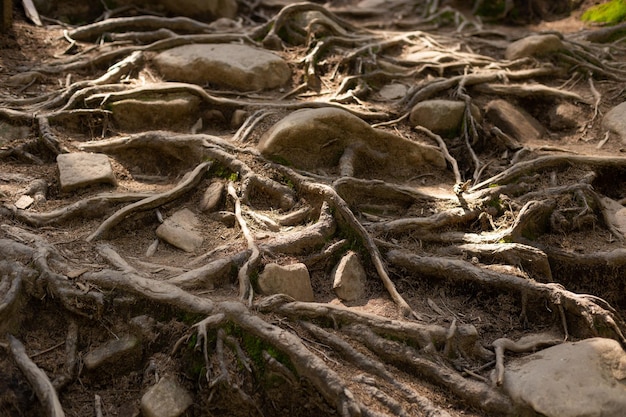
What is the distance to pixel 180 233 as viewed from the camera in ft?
14.9

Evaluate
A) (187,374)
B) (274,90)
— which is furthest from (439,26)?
(187,374)

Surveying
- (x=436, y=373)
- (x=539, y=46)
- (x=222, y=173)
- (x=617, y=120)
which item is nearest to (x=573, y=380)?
(x=436, y=373)

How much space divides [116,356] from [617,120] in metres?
5.15

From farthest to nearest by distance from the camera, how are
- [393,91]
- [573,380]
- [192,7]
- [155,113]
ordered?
[192,7]
[393,91]
[155,113]
[573,380]

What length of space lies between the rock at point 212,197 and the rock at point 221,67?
179 centimetres

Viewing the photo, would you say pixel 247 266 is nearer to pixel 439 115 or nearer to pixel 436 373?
pixel 436 373

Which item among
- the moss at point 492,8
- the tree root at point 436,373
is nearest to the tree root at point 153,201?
the tree root at point 436,373

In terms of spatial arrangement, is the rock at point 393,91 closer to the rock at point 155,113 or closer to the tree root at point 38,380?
the rock at point 155,113

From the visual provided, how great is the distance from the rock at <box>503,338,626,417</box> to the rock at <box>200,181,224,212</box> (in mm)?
2386

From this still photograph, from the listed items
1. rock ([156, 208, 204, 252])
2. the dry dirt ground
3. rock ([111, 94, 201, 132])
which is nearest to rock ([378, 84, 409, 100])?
the dry dirt ground

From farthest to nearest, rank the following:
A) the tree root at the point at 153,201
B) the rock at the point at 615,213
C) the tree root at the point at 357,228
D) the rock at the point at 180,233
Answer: the rock at the point at 615,213 → the rock at the point at 180,233 → the tree root at the point at 153,201 → the tree root at the point at 357,228

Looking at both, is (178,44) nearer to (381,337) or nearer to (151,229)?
(151,229)

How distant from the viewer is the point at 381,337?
3.89 m

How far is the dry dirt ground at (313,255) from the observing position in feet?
11.9
